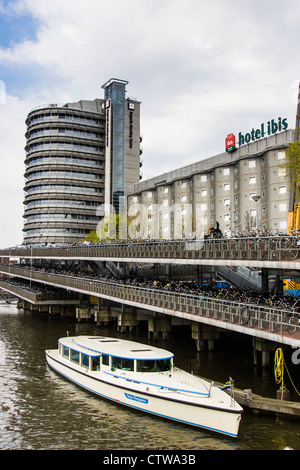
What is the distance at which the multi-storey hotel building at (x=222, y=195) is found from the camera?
76500 mm

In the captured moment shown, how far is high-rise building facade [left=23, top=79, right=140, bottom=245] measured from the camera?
142m

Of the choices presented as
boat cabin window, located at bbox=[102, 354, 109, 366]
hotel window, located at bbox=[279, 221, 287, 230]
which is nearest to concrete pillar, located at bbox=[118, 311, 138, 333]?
boat cabin window, located at bbox=[102, 354, 109, 366]

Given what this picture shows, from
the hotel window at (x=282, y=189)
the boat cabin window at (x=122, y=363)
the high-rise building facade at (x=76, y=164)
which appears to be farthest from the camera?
the high-rise building facade at (x=76, y=164)

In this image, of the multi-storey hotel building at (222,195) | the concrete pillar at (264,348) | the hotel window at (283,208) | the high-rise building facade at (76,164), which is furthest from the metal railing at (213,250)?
the high-rise building facade at (76,164)

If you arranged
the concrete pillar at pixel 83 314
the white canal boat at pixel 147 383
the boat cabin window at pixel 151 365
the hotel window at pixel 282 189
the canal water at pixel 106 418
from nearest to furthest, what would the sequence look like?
the canal water at pixel 106 418 → the white canal boat at pixel 147 383 → the boat cabin window at pixel 151 365 → the concrete pillar at pixel 83 314 → the hotel window at pixel 282 189

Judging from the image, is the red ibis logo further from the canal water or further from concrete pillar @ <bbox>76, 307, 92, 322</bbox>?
the canal water

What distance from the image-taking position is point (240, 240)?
102 ft

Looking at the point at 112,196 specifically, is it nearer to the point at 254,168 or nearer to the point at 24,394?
the point at 254,168

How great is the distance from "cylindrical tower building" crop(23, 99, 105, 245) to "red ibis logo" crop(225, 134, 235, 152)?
6725cm

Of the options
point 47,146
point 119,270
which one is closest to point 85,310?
point 119,270

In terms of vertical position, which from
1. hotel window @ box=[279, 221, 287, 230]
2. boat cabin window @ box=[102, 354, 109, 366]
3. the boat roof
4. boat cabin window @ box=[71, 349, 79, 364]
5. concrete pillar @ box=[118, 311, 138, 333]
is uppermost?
hotel window @ box=[279, 221, 287, 230]

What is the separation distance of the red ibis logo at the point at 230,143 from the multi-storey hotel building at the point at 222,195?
2.76ft

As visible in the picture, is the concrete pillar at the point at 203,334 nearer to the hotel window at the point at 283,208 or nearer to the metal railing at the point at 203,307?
the metal railing at the point at 203,307

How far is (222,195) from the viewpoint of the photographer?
3538 inches
